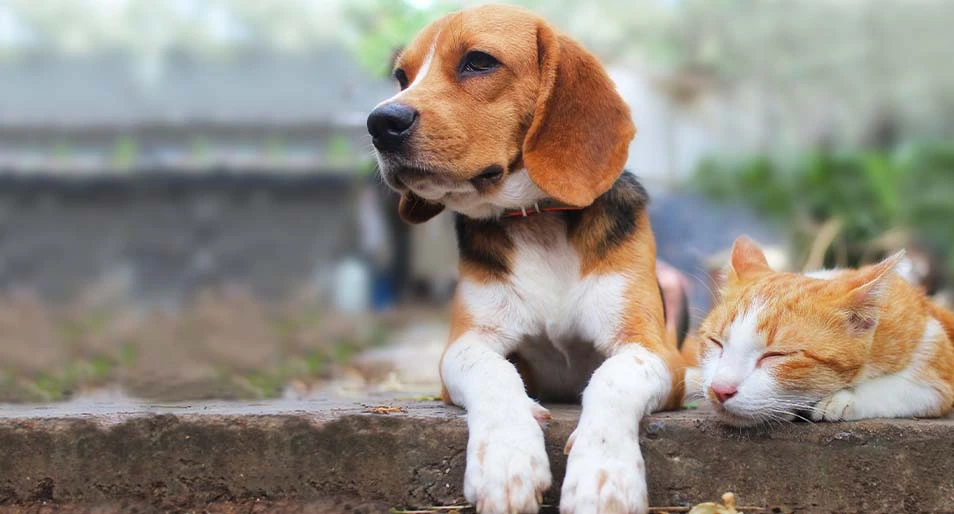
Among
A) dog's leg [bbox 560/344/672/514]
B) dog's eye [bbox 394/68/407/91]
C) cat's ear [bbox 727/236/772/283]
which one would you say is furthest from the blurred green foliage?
dog's leg [bbox 560/344/672/514]

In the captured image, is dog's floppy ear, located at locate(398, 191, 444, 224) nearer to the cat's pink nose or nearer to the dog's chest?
the dog's chest

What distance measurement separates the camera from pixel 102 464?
3033 millimetres

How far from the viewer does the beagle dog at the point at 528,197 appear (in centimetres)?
321

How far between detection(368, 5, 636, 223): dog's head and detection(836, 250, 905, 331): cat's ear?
0.92m

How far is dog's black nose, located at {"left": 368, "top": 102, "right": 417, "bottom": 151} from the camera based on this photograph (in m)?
3.15

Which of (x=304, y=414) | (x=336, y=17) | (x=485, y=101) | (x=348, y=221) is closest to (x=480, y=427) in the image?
(x=304, y=414)

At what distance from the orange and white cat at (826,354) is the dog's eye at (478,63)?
1.25 m

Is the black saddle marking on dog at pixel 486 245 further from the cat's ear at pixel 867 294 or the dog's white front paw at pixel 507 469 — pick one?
the cat's ear at pixel 867 294

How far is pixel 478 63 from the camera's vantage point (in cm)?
342

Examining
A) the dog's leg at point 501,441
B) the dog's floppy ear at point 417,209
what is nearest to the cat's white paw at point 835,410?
the dog's leg at point 501,441

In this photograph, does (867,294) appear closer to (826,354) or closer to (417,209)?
(826,354)

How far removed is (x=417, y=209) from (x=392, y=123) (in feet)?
2.11

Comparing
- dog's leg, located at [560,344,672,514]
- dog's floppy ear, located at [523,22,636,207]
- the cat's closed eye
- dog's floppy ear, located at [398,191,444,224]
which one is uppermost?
dog's floppy ear, located at [523,22,636,207]

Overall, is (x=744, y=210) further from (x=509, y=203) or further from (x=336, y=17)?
(x=509, y=203)
